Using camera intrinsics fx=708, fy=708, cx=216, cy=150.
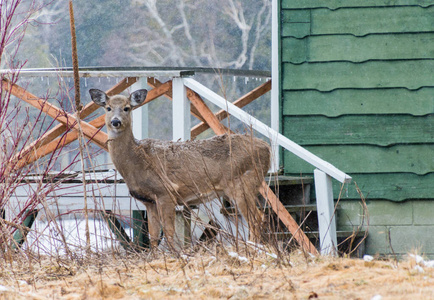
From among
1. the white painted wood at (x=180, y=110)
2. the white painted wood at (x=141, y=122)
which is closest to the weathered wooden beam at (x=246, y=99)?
the white painted wood at (x=141, y=122)

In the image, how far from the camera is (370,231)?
7.50 meters

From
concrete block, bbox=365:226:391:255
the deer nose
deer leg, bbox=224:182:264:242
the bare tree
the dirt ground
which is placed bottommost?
concrete block, bbox=365:226:391:255

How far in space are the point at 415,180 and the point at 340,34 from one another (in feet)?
5.70

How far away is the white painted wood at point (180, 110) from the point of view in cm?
681

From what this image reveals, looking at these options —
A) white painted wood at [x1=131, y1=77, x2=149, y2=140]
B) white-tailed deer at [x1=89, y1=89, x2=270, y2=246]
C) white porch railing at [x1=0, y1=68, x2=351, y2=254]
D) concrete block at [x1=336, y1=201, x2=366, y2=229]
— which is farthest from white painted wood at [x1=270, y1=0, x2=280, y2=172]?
white painted wood at [x1=131, y1=77, x2=149, y2=140]

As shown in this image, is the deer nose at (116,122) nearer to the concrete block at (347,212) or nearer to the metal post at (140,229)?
the metal post at (140,229)

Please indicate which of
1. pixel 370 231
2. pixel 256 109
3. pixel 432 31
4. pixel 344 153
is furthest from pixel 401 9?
pixel 256 109

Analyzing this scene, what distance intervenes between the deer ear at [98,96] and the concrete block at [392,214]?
312 centimetres

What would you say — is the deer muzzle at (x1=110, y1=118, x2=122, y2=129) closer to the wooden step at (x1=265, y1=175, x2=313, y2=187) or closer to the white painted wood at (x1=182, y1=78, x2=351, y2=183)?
the white painted wood at (x1=182, y1=78, x2=351, y2=183)

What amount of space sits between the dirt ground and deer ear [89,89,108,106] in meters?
1.58

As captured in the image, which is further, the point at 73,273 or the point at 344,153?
the point at 344,153

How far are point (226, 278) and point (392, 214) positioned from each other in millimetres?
3806

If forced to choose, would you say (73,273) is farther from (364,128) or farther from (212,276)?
(364,128)

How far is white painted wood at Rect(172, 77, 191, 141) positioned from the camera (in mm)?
6809
